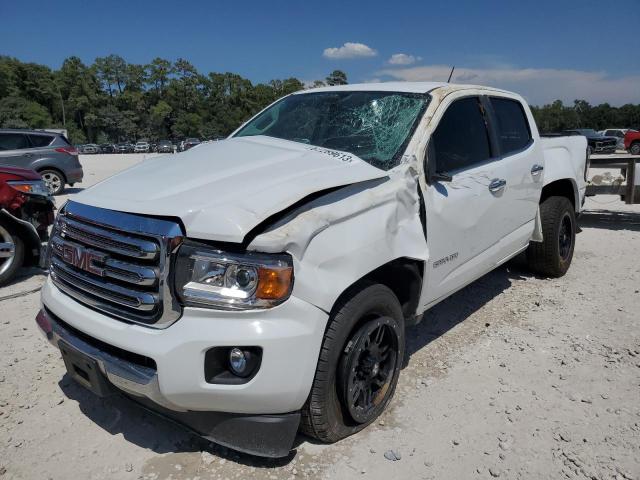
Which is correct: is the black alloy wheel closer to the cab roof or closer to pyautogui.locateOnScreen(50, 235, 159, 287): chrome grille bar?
pyautogui.locateOnScreen(50, 235, 159, 287): chrome grille bar

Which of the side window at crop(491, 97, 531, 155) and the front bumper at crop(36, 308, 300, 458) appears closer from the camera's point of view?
the front bumper at crop(36, 308, 300, 458)

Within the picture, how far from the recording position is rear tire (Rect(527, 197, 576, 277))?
4.98 metres

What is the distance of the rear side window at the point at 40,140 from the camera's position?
12141mm

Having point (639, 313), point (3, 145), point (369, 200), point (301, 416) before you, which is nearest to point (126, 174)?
point (369, 200)

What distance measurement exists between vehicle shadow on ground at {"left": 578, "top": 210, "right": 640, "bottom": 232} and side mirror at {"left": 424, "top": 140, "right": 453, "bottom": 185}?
20.3ft

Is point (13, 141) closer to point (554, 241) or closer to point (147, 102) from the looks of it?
point (554, 241)

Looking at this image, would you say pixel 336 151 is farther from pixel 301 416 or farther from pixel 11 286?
pixel 11 286

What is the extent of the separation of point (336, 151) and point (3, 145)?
1159cm

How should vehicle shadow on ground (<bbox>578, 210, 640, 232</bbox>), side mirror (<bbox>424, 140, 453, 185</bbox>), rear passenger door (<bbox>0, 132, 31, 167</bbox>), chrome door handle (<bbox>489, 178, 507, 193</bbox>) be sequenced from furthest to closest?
1. rear passenger door (<bbox>0, 132, 31, 167</bbox>)
2. vehicle shadow on ground (<bbox>578, 210, 640, 232</bbox>)
3. chrome door handle (<bbox>489, 178, 507, 193</bbox>)
4. side mirror (<bbox>424, 140, 453, 185</bbox>)

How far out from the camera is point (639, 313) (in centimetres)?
438

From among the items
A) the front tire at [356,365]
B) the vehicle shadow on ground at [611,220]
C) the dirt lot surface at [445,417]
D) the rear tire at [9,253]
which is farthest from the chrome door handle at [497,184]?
the vehicle shadow on ground at [611,220]

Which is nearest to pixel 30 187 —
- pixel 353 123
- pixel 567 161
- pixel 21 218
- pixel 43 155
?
pixel 21 218

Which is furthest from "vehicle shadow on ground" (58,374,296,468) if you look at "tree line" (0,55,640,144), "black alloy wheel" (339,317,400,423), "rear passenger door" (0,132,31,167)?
"tree line" (0,55,640,144)

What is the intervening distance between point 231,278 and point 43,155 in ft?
39.9
